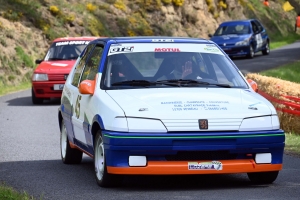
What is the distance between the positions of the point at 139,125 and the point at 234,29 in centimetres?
2982

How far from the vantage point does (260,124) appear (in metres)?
8.78

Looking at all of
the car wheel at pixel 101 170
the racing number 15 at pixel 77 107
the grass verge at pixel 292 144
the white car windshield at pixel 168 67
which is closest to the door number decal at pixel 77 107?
the racing number 15 at pixel 77 107

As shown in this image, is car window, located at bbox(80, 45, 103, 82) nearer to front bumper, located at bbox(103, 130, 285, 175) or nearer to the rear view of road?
front bumper, located at bbox(103, 130, 285, 175)

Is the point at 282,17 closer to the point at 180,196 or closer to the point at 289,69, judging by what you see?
the point at 289,69

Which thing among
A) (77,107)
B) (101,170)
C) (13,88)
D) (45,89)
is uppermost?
(77,107)

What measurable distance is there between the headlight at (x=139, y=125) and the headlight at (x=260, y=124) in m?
0.79

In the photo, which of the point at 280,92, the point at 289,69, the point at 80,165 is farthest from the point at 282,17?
the point at 80,165

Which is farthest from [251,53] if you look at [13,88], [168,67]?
[168,67]

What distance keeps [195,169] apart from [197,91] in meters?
0.97

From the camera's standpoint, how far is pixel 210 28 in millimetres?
48844

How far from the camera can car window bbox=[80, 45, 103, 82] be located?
10.2 meters

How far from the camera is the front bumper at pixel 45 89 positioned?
70.6 feet

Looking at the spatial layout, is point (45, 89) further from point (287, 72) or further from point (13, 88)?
point (287, 72)

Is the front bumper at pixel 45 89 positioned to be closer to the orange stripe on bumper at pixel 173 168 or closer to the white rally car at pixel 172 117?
the white rally car at pixel 172 117
